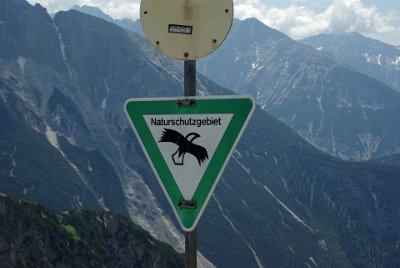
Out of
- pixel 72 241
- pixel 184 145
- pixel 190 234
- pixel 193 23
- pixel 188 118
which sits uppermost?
pixel 193 23

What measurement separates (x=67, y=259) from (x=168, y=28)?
144m

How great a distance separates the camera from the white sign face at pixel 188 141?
759cm

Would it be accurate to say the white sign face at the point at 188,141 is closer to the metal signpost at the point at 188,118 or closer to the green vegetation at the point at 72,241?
the metal signpost at the point at 188,118

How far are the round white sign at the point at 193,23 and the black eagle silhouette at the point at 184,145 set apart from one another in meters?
0.97

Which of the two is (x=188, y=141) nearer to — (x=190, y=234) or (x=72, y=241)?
(x=190, y=234)

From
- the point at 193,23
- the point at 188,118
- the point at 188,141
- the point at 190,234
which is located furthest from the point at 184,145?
the point at 193,23

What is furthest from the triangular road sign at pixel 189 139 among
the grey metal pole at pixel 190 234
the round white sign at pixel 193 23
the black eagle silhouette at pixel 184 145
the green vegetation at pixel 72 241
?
the green vegetation at pixel 72 241

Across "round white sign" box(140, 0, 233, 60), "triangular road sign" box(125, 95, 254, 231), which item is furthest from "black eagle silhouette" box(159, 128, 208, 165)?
"round white sign" box(140, 0, 233, 60)

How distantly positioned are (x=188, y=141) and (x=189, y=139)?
4cm

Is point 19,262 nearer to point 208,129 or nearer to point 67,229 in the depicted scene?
point 67,229

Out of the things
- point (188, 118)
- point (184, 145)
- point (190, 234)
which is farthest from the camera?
point (184, 145)

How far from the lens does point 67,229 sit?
162000mm

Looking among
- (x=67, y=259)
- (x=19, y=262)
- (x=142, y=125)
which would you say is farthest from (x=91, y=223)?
(x=142, y=125)

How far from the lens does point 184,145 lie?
25.4 ft
